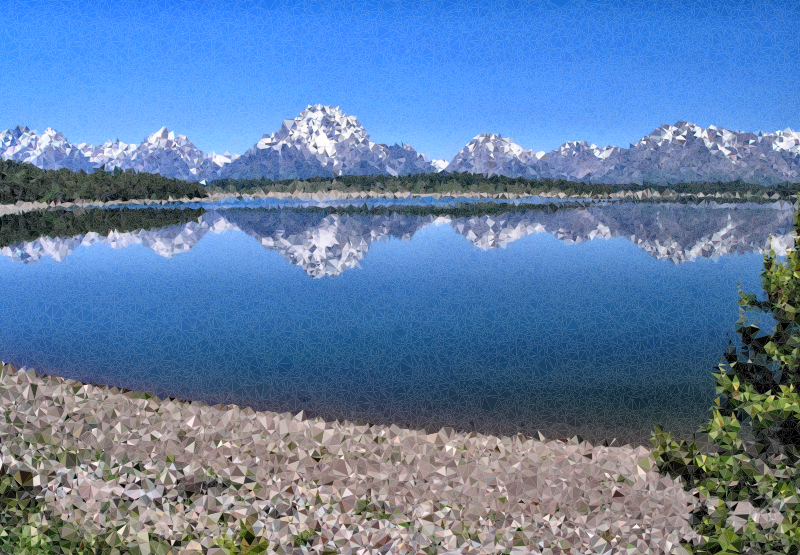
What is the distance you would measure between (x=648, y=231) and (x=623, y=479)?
69.6 meters

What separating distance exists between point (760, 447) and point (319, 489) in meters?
5.97

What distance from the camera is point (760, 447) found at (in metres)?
8.32

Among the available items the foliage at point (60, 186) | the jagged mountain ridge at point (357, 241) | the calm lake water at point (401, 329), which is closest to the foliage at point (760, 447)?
the calm lake water at point (401, 329)

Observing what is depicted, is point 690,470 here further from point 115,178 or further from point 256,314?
point 115,178

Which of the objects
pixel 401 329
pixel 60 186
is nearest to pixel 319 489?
pixel 401 329

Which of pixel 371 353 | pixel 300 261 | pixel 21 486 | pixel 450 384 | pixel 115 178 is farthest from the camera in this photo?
pixel 115 178

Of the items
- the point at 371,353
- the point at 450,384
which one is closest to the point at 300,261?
the point at 371,353

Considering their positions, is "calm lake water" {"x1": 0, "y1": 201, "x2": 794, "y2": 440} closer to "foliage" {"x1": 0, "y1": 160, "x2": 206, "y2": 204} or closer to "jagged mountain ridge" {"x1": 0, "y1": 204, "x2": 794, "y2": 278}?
"jagged mountain ridge" {"x1": 0, "y1": 204, "x2": 794, "y2": 278}

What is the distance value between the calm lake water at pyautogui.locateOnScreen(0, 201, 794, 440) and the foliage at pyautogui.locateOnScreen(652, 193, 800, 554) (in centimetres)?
529

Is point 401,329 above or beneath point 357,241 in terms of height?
beneath

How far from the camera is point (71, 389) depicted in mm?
15305

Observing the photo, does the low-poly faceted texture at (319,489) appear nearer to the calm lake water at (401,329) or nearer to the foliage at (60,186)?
the calm lake water at (401,329)

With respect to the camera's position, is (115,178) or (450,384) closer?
(450,384)

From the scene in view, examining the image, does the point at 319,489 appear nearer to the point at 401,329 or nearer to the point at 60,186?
the point at 401,329
